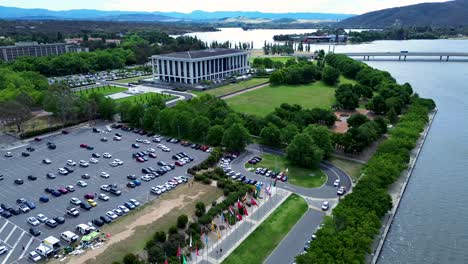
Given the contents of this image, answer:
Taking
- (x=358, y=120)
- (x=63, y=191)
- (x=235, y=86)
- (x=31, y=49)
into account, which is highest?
(x=31, y=49)

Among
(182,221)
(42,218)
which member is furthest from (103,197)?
(182,221)

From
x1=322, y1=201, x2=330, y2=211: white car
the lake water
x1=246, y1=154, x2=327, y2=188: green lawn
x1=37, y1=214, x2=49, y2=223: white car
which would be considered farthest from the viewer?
x1=246, y1=154, x2=327, y2=188: green lawn

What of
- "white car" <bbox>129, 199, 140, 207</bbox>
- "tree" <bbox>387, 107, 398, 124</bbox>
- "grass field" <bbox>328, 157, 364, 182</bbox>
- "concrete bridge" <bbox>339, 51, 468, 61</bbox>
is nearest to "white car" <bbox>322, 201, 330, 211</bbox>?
"grass field" <bbox>328, 157, 364, 182</bbox>

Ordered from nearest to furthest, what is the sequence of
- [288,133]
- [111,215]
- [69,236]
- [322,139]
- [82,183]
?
[69,236], [111,215], [82,183], [322,139], [288,133]

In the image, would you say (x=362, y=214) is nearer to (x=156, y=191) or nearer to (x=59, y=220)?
(x=156, y=191)

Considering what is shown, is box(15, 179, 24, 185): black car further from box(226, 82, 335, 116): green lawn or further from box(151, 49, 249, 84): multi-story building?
box(151, 49, 249, 84): multi-story building

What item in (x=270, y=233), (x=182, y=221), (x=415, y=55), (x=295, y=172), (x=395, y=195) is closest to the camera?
(x=270, y=233)

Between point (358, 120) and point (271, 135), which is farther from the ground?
point (358, 120)
